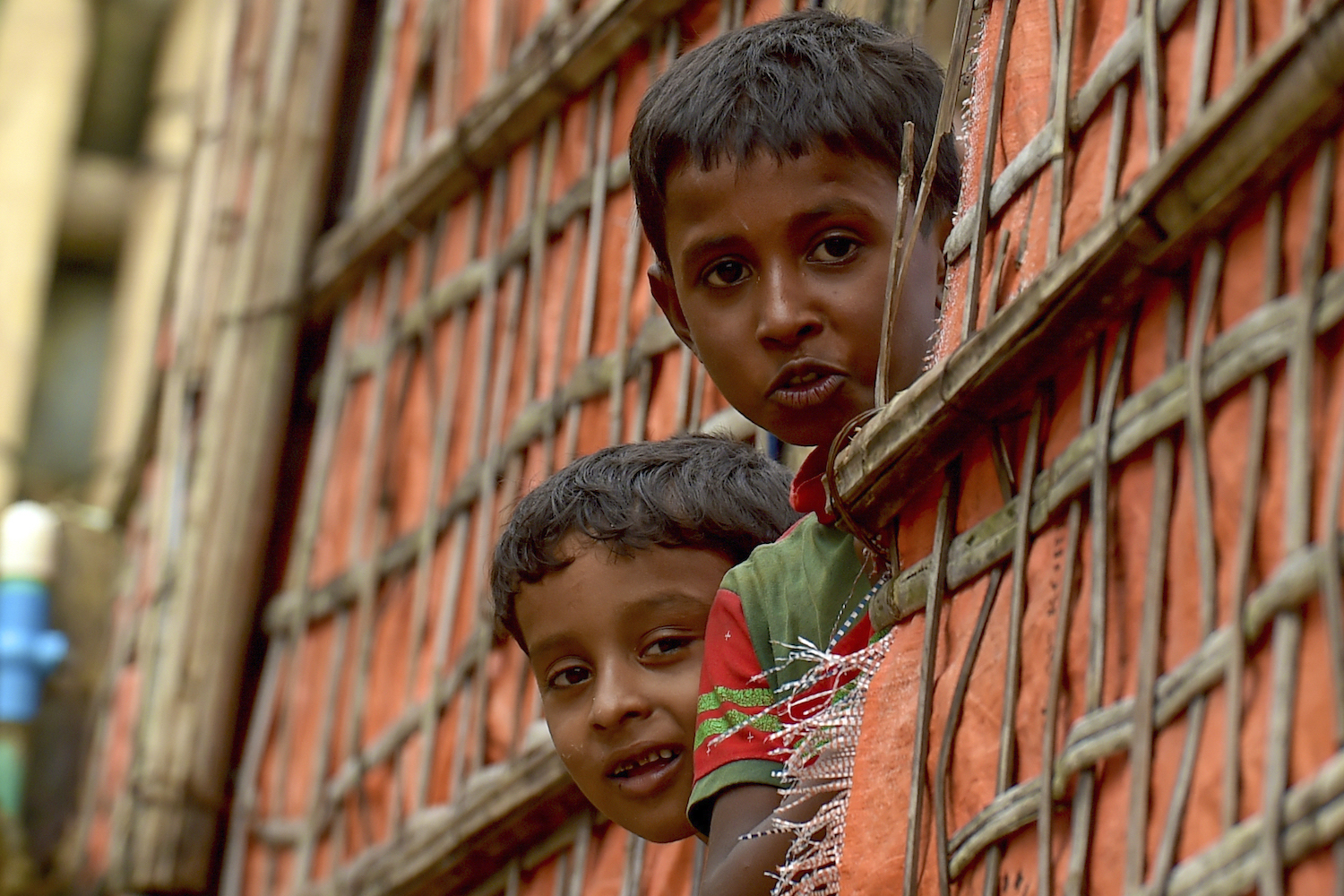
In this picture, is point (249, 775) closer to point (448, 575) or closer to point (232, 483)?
point (232, 483)

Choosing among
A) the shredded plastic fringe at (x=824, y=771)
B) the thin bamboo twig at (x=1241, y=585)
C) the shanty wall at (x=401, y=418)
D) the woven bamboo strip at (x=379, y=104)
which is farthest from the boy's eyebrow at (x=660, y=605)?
the woven bamboo strip at (x=379, y=104)

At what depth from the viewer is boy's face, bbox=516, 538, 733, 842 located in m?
1.83

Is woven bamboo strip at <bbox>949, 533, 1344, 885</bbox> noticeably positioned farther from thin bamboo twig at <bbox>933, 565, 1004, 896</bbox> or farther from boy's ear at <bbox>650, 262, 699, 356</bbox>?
boy's ear at <bbox>650, 262, 699, 356</bbox>

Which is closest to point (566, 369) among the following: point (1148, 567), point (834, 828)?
point (834, 828)

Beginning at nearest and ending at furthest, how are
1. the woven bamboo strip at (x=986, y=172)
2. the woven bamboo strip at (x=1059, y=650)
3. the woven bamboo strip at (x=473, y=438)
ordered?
the woven bamboo strip at (x=1059, y=650), the woven bamboo strip at (x=986, y=172), the woven bamboo strip at (x=473, y=438)

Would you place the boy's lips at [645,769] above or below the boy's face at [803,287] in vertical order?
below

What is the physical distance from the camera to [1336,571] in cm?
97

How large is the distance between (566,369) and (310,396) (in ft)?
4.40

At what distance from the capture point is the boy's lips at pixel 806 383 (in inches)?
65.2

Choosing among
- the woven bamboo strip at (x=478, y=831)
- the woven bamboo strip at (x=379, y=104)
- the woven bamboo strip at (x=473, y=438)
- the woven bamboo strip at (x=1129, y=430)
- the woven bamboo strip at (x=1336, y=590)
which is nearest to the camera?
the woven bamboo strip at (x=1336, y=590)

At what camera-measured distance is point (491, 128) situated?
12.3 ft

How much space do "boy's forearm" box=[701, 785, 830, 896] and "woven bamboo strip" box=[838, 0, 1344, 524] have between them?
9.8 inches

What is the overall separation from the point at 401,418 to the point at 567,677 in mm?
2184

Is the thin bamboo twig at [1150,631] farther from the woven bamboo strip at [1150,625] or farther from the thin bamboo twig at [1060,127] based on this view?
the thin bamboo twig at [1060,127]
